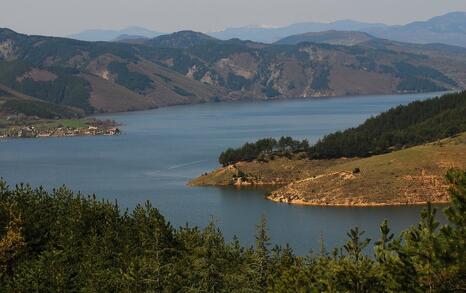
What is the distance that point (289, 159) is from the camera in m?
160

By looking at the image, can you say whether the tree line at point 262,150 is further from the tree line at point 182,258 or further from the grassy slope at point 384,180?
the tree line at point 182,258

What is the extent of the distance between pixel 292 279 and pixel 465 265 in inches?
514

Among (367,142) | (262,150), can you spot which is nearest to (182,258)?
(262,150)

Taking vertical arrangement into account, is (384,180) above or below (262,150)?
below

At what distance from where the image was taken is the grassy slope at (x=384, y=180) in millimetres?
125250

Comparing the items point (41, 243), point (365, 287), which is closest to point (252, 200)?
point (41, 243)

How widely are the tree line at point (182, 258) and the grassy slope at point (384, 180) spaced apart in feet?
206

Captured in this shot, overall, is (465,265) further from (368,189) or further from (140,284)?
(368,189)

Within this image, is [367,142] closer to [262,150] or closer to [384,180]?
[262,150]

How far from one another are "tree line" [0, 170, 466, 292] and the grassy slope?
62.7 meters

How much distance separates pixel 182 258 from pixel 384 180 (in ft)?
265

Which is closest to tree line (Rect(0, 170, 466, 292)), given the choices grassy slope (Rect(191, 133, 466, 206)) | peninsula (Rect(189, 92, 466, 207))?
grassy slope (Rect(191, 133, 466, 206))

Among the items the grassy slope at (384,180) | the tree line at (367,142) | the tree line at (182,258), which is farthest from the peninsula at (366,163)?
the tree line at (182,258)

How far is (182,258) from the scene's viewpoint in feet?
180
